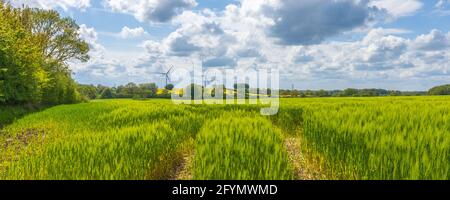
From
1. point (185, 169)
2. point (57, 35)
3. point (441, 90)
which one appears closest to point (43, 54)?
point (57, 35)

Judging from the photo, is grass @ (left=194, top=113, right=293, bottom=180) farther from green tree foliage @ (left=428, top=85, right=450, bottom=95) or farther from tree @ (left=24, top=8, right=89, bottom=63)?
green tree foliage @ (left=428, top=85, right=450, bottom=95)

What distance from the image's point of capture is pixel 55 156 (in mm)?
7000

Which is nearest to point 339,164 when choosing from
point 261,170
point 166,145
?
point 261,170

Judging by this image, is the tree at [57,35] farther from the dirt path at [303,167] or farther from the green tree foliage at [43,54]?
the dirt path at [303,167]

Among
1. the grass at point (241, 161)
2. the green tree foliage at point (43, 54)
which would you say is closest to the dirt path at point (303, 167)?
the grass at point (241, 161)

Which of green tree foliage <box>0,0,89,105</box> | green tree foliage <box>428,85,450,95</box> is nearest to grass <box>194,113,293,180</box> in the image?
green tree foliage <box>0,0,89,105</box>

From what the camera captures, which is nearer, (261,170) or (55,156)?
(261,170)

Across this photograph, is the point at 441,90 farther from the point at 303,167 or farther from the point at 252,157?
the point at 252,157

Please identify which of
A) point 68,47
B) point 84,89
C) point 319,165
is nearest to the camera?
point 319,165

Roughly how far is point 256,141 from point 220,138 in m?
0.74

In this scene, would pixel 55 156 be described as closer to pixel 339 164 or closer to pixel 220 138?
pixel 220 138

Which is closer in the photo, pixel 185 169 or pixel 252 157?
pixel 252 157

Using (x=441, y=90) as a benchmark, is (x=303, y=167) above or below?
below
